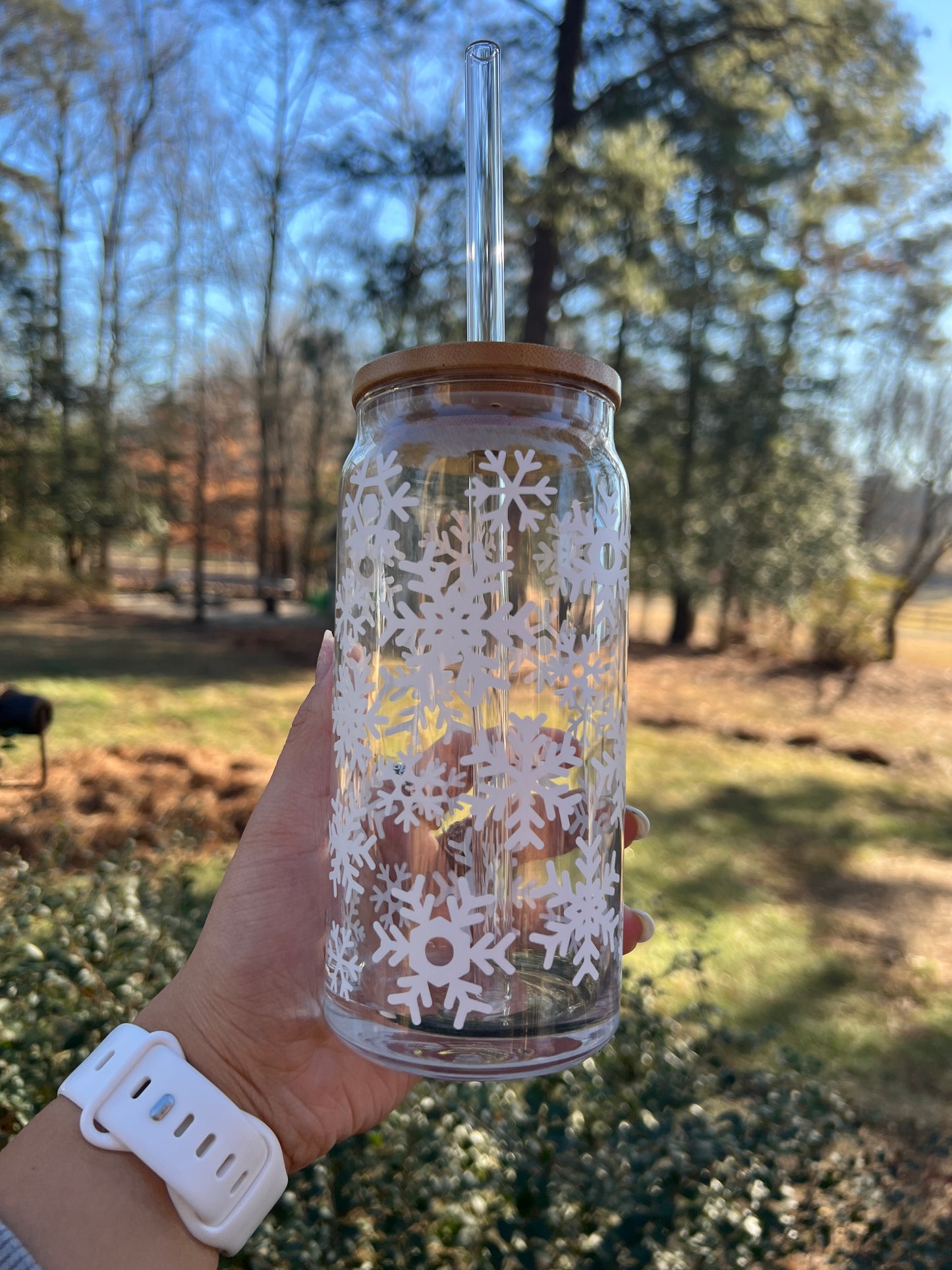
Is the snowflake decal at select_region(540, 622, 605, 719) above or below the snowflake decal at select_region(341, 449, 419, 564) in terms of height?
below

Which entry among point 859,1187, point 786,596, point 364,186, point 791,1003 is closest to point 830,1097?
point 859,1187

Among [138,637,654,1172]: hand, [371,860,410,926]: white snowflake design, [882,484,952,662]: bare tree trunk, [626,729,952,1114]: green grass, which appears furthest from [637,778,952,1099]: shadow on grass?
[882,484,952,662]: bare tree trunk

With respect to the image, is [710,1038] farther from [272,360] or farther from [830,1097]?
[272,360]

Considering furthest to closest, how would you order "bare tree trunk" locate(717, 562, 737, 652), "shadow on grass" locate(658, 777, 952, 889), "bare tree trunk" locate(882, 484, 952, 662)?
1. "bare tree trunk" locate(717, 562, 737, 652)
2. "bare tree trunk" locate(882, 484, 952, 662)
3. "shadow on grass" locate(658, 777, 952, 889)

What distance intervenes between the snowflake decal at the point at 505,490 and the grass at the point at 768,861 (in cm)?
165

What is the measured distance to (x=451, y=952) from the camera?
3.51ft

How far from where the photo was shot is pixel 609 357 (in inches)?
555

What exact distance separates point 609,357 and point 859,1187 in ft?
44.3

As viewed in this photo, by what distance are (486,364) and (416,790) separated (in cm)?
53

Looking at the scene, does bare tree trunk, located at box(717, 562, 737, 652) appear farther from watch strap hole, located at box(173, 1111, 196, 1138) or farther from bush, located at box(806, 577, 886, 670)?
watch strap hole, located at box(173, 1111, 196, 1138)

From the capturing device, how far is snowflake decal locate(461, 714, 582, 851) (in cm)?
106

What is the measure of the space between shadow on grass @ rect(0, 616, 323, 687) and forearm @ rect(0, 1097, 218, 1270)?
7.37 meters

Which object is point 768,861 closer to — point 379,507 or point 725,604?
point 379,507

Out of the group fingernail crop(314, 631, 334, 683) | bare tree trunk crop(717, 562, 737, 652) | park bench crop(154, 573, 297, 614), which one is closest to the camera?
fingernail crop(314, 631, 334, 683)
